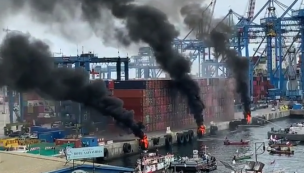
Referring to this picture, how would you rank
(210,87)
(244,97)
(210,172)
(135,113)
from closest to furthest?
(210,172) → (135,113) → (244,97) → (210,87)

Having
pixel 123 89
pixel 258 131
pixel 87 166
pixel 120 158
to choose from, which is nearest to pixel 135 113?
pixel 123 89

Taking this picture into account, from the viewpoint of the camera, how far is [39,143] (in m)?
35.5

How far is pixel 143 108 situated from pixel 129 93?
1.60 meters

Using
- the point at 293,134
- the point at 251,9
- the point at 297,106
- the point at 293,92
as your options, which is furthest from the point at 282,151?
the point at 251,9

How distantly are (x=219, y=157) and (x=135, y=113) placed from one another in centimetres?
997

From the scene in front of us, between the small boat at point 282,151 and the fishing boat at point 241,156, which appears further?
the small boat at point 282,151

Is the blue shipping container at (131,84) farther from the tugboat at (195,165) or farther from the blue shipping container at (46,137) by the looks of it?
the tugboat at (195,165)

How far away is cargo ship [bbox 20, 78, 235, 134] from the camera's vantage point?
41906 millimetres

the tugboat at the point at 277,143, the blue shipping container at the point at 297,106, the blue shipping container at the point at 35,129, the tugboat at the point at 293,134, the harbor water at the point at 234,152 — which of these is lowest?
the harbor water at the point at 234,152

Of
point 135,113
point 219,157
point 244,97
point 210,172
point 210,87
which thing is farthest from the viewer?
point 210,87

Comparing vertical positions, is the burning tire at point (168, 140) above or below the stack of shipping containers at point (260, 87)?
below

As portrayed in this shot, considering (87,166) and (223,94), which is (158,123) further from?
(87,166)

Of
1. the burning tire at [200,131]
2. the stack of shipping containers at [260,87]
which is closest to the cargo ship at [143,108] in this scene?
the burning tire at [200,131]

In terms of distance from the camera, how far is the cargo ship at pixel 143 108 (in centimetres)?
4191
